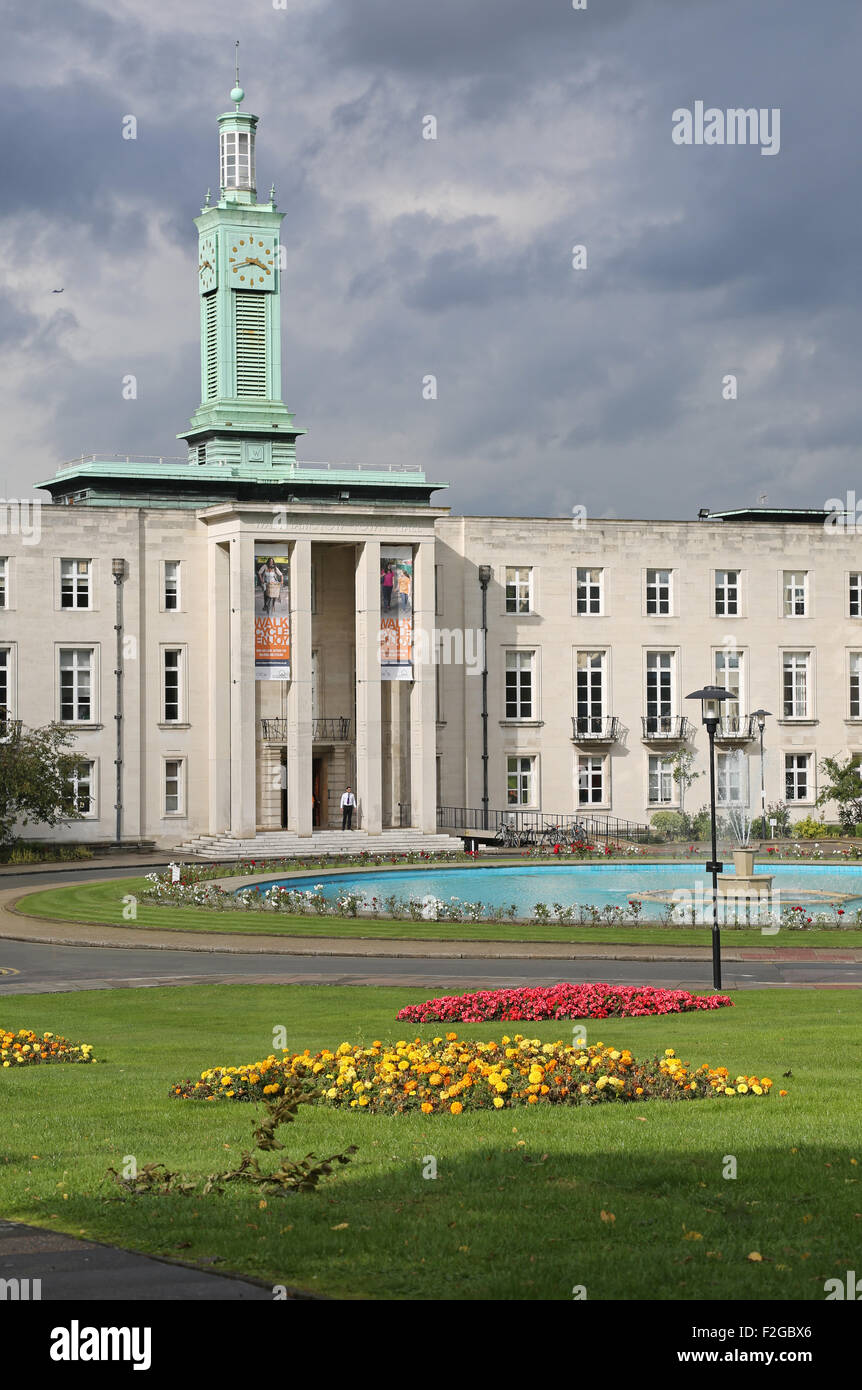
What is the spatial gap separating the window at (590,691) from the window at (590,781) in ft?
4.20

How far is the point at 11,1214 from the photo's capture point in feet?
34.3

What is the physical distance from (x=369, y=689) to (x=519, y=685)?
854cm

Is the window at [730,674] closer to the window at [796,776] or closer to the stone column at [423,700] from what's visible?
the window at [796,776]

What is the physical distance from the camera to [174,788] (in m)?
63.7

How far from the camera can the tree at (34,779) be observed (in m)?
56.2

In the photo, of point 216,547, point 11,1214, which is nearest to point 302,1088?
point 11,1214

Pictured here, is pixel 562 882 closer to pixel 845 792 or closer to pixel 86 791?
pixel 86 791

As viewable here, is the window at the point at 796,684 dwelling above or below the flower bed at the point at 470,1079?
above

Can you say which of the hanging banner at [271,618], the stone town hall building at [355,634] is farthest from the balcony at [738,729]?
the hanging banner at [271,618]

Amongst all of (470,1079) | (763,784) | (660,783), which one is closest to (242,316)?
(660,783)

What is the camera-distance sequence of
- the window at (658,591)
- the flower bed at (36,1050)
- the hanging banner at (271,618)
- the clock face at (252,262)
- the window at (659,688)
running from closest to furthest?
1. the flower bed at (36,1050)
2. the hanging banner at (271,618)
3. the window at (659,688)
4. the window at (658,591)
5. the clock face at (252,262)

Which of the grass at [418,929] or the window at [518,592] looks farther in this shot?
the window at [518,592]

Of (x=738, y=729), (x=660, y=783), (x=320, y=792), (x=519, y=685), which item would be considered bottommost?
(x=320, y=792)

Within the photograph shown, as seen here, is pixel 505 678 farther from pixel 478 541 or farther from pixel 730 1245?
pixel 730 1245
